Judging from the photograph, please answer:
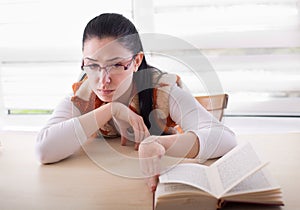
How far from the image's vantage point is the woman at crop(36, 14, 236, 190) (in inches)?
50.9

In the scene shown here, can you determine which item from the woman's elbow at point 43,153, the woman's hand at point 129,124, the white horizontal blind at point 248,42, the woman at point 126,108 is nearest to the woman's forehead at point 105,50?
the woman at point 126,108

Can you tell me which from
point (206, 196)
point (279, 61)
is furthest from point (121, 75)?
point (279, 61)

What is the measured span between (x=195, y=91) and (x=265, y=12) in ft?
2.37

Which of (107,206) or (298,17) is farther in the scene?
(298,17)

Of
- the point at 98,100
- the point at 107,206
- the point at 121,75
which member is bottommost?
the point at 107,206

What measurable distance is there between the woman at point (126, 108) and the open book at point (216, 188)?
163mm

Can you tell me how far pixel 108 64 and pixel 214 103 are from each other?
544 mm

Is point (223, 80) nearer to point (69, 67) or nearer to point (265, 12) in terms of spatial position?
point (265, 12)

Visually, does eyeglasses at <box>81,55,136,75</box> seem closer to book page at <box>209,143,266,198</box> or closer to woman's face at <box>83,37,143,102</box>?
woman's face at <box>83,37,143,102</box>

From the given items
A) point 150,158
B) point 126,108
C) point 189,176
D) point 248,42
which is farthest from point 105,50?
point 248,42

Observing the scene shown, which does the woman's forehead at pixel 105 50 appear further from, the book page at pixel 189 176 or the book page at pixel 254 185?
the book page at pixel 254 185

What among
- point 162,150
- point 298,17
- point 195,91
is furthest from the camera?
point 298,17

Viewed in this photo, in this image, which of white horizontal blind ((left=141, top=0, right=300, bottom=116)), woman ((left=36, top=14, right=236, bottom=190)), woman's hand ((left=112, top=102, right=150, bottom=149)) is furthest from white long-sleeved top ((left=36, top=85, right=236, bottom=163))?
white horizontal blind ((left=141, top=0, right=300, bottom=116))

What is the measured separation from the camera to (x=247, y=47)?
203 centimetres
